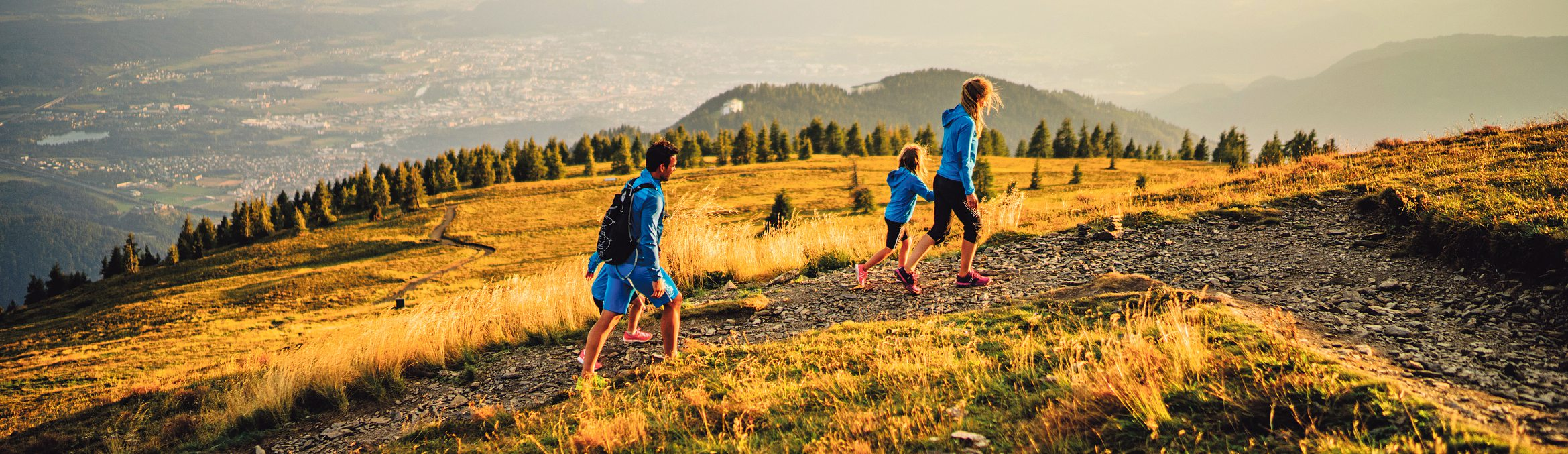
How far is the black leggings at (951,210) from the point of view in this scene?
7.38 m

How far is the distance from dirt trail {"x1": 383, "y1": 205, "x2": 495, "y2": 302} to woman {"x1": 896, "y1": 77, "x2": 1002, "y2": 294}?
1777 inches

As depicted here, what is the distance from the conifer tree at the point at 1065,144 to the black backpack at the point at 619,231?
109153mm

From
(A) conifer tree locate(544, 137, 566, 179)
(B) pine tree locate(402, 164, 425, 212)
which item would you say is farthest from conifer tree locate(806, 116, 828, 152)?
(B) pine tree locate(402, 164, 425, 212)

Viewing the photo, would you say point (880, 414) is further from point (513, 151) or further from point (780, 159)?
point (513, 151)

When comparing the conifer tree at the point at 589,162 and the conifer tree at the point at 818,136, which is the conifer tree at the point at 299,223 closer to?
the conifer tree at the point at 589,162

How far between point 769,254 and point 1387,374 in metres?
7.88

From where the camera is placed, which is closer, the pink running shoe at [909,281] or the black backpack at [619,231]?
the black backpack at [619,231]

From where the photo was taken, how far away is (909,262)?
26.1 feet

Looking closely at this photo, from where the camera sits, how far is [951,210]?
7.64 meters

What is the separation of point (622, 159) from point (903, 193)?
10427 cm

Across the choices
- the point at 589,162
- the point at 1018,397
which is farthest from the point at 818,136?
the point at 1018,397

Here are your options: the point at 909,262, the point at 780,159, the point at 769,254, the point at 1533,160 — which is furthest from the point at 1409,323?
the point at 780,159

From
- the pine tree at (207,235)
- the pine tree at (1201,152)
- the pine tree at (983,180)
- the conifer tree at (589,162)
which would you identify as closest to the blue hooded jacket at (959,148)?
the pine tree at (983,180)

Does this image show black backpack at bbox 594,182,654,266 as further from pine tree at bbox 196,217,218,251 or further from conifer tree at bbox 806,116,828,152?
conifer tree at bbox 806,116,828,152
